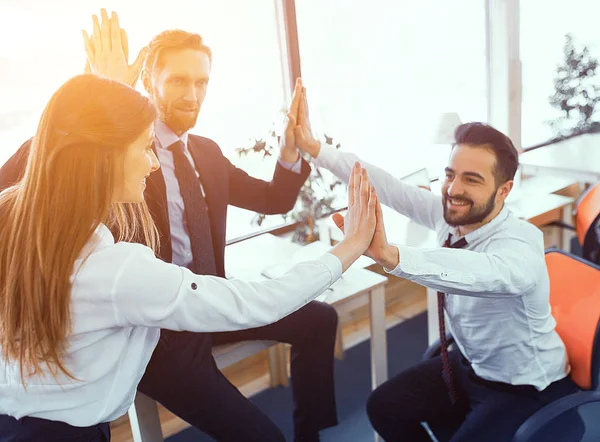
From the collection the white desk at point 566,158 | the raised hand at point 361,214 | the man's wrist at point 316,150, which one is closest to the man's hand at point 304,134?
the man's wrist at point 316,150

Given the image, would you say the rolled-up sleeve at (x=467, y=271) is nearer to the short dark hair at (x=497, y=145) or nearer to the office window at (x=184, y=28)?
the short dark hair at (x=497, y=145)

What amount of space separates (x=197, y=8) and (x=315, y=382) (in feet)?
5.95

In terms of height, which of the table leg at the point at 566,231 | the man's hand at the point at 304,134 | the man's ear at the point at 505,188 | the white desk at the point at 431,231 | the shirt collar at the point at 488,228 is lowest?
the table leg at the point at 566,231

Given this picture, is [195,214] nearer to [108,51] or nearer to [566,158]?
[108,51]

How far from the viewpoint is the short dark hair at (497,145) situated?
1.80m

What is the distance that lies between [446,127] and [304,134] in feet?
4.92

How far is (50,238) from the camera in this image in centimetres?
107

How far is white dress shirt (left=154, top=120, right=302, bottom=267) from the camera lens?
1.79 m

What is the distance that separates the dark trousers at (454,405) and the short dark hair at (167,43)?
52.2 inches

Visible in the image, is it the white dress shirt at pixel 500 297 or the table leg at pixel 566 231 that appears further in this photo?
the table leg at pixel 566 231

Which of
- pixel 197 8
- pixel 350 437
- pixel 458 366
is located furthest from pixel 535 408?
pixel 197 8

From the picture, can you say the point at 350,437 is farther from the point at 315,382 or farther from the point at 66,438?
the point at 66,438

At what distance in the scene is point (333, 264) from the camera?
1.29 m

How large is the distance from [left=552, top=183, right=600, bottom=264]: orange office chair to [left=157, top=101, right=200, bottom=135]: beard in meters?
2.09
